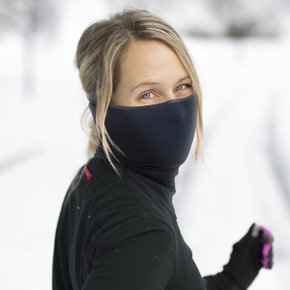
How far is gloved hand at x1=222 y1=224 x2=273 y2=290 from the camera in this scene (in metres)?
1.62

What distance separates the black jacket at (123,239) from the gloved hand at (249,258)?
1.64 feet

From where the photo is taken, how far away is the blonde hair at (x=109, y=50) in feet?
3.80

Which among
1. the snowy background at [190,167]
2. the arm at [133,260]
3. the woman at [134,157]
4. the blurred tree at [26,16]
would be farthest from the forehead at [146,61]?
the blurred tree at [26,16]

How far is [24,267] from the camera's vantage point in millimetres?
3557

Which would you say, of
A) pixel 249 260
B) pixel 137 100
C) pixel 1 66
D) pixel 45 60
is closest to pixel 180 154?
pixel 137 100

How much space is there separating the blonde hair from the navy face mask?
33 millimetres

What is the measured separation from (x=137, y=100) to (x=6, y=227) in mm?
3592

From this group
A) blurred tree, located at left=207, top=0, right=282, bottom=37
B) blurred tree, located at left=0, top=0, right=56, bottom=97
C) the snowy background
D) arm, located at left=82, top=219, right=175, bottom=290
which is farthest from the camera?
blurred tree, located at left=207, top=0, right=282, bottom=37

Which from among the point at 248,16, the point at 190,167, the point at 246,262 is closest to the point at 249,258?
the point at 246,262

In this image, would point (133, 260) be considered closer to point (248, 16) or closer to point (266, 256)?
point (266, 256)

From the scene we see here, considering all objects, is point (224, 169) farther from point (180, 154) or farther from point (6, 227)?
point (180, 154)

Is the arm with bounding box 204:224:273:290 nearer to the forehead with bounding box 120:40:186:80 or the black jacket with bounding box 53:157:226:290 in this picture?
the black jacket with bounding box 53:157:226:290

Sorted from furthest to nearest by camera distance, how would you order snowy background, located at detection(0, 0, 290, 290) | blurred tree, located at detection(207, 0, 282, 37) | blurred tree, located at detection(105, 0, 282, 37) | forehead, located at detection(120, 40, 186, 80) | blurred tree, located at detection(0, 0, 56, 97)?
blurred tree, located at detection(207, 0, 282, 37), blurred tree, located at detection(105, 0, 282, 37), blurred tree, located at detection(0, 0, 56, 97), snowy background, located at detection(0, 0, 290, 290), forehead, located at detection(120, 40, 186, 80)

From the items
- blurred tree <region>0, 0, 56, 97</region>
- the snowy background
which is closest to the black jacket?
the snowy background
